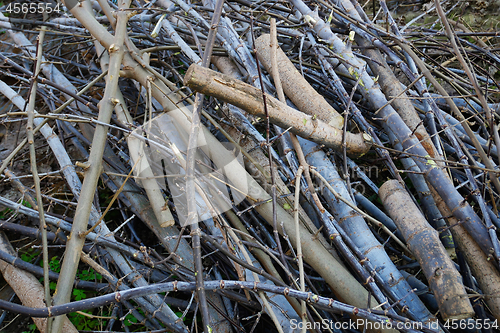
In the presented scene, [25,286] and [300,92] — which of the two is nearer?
[25,286]

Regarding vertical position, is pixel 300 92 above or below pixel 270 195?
above

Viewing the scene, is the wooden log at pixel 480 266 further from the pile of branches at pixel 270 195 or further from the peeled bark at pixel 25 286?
the peeled bark at pixel 25 286

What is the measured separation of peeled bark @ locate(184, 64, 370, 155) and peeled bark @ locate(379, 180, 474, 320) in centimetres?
38

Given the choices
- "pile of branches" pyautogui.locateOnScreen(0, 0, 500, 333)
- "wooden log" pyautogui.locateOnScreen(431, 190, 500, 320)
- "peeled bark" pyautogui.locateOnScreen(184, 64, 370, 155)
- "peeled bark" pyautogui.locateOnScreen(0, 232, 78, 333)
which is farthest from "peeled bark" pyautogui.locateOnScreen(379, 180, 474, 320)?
"peeled bark" pyautogui.locateOnScreen(0, 232, 78, 333)

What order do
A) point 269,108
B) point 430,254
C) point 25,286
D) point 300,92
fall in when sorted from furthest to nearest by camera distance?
1. point 300,92
2. point 25,286
3. point 269,108
4. point 430,254

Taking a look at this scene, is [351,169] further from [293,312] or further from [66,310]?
[66,310]

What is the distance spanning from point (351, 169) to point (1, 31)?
169 inches

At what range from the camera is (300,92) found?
2234mm

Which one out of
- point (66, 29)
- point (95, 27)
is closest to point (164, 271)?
point (95, 27)

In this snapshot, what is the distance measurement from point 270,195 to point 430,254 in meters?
0.93

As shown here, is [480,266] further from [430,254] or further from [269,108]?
[269,108]

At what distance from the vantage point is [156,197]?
1.99 meters

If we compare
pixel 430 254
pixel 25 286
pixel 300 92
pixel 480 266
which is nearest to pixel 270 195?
pixel 300 92

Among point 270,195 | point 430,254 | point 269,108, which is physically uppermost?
point 269,108
